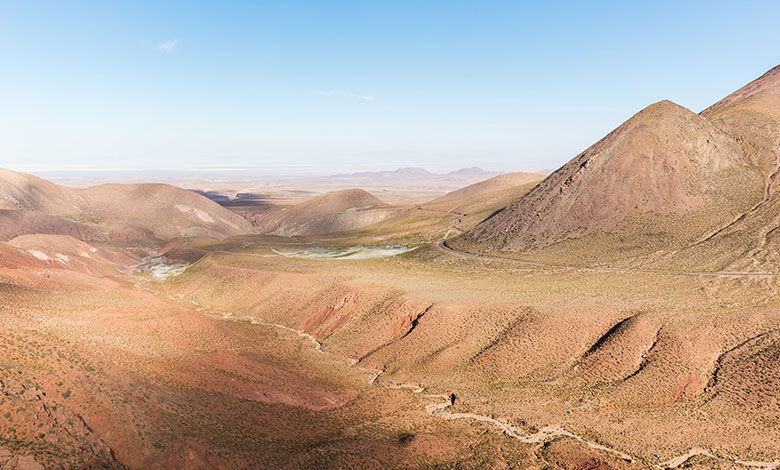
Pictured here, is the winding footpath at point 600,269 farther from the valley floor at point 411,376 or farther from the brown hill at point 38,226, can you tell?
the brown hill at point 38,226

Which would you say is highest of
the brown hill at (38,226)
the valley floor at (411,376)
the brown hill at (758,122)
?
the brown hill at (758,122)

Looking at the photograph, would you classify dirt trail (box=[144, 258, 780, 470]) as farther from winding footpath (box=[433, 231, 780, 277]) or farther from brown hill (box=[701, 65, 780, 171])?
brown hill (box=[701, 65, 780, 171])

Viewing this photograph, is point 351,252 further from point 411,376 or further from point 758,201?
point 758,201

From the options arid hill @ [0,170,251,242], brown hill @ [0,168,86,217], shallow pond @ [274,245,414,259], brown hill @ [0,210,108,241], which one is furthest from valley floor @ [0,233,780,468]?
brown hill @ [0,168,86,217]

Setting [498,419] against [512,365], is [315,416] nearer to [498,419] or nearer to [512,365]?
[498,419]

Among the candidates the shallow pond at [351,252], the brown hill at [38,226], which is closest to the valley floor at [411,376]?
the shallow pond at [351,252]

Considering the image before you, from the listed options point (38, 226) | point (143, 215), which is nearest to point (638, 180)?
point (38, 226)
